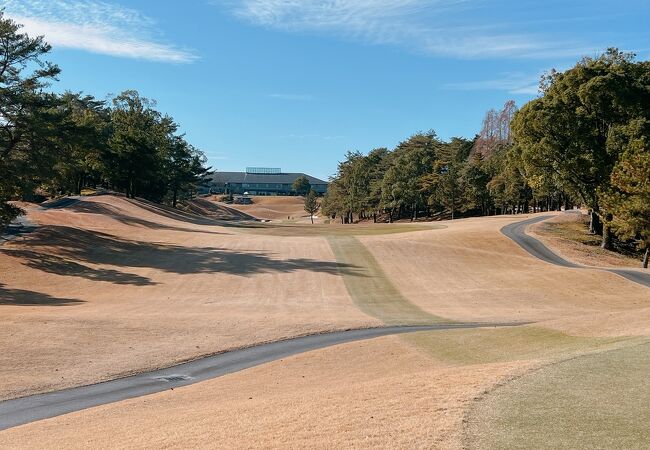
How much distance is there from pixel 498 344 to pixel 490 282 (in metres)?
20.6

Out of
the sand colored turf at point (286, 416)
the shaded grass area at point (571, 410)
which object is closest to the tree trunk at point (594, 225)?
the sand colored turf at point (286, 416)

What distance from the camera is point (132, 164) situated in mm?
91812

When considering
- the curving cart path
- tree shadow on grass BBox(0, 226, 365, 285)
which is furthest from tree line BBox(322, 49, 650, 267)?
the curving cart path

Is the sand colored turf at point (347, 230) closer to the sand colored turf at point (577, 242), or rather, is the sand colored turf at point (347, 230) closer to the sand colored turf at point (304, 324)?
the sand colored turf at point (304, 324)

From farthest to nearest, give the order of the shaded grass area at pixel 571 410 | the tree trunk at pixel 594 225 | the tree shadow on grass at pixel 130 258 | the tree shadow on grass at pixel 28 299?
the tree trunk at pixel 594 225, the tree shadow on grass at pixel 130 258, the tree shadow on grass at pixel 28 299, the shaded grass area at pixel 571 410

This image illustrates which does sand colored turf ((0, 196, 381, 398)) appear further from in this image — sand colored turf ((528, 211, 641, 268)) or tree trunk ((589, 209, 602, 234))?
tree trunk ((589, 209, 602, 234))

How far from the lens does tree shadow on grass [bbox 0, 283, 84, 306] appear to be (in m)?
32.0

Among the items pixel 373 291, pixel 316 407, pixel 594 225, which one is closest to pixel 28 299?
pixel 373 291

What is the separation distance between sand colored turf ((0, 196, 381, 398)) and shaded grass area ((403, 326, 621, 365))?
5.29 m

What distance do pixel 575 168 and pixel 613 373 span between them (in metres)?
47.7

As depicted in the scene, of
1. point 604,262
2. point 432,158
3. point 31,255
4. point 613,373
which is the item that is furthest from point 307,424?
point 432,158

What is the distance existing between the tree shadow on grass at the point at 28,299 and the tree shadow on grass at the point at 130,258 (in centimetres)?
566

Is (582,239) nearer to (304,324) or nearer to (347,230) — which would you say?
(347,230)

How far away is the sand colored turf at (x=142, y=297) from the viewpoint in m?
21.5
